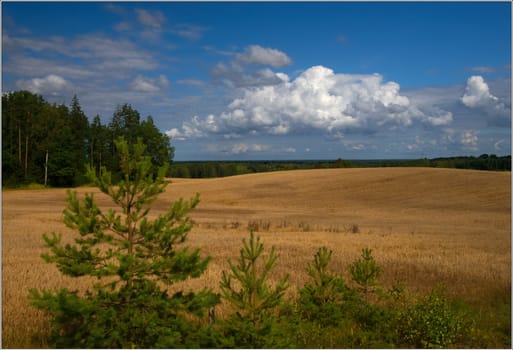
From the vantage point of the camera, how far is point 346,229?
3062cm

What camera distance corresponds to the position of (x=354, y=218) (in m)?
39.9

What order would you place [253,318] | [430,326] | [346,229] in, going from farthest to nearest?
[346,229]
[430,326]
[253,318]

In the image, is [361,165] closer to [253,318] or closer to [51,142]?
[51,142]

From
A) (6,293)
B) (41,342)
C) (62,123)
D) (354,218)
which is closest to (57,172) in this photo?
(62,123)

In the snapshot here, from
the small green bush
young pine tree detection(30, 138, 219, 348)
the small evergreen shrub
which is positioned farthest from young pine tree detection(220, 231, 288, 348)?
the small green bush

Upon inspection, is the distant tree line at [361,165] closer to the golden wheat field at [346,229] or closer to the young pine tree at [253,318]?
the golden wheat field at [346,229]

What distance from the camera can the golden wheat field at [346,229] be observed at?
14.4 m

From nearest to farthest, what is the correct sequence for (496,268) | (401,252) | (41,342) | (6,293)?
(41,342) → (6,293) → (496,268) → (401,252)

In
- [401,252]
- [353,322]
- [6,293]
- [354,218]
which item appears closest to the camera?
[353,322]

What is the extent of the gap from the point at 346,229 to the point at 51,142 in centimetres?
5940

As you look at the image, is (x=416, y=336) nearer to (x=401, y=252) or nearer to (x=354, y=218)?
(x=401, y=252)

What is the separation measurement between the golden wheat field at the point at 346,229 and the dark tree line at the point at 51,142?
33.2ft

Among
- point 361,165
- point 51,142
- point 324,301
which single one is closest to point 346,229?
point 324,301

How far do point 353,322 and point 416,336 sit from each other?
1.56 metres
